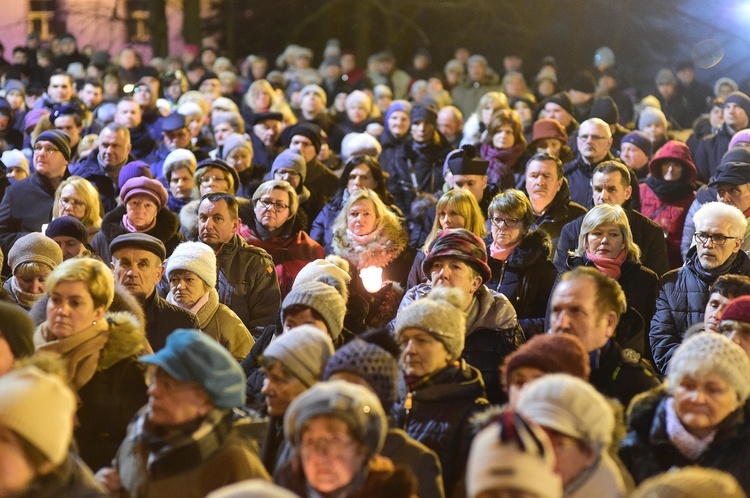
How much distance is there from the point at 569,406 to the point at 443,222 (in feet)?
15.5

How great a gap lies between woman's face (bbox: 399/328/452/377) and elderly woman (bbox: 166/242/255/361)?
214 centimetres

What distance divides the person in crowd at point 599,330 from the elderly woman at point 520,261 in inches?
65.5

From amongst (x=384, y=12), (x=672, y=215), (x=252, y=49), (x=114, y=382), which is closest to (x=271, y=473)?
(x=114, y=382)

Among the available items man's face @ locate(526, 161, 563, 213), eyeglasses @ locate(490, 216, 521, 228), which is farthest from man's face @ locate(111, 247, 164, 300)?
man's face @ locate(526, 161, 563, 213)

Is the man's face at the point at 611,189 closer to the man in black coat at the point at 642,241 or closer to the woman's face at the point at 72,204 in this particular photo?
the man in black coat at the point at 642,241

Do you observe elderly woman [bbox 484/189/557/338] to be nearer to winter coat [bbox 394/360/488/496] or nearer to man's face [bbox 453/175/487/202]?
man's face [bbox 453/175/487/202]

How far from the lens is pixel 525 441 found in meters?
3.77

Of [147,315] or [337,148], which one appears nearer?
[147,315]

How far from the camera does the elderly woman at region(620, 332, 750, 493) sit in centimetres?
488

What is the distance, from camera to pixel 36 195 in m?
11.1

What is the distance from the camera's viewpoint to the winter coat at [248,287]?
8727mm

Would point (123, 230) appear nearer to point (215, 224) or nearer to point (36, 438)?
point (215, 224)

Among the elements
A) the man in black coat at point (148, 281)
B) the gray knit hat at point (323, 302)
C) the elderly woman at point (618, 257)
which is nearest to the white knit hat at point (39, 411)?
the gray knit hat at point (323, 302)

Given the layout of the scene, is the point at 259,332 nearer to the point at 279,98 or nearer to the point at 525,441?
the point at 525,441
